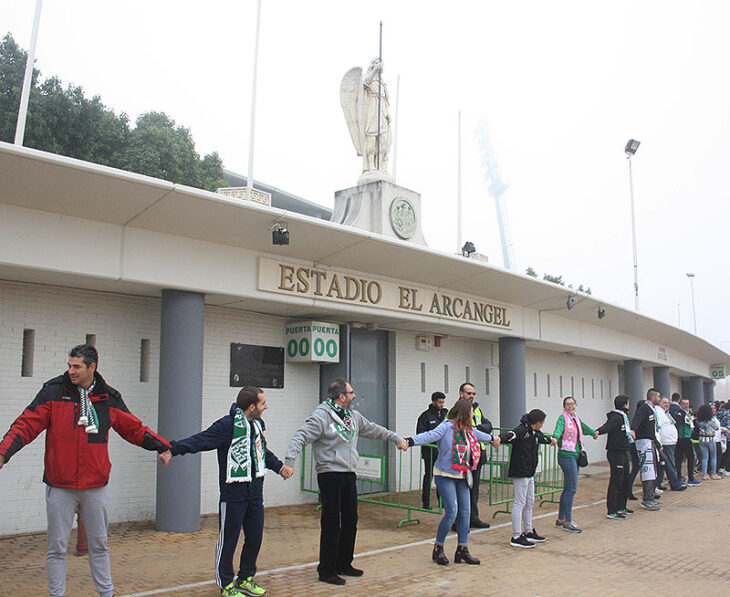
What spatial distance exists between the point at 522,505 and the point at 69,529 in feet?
17.3

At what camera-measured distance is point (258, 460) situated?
6082 millimetres

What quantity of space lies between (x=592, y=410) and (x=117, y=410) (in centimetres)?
1757

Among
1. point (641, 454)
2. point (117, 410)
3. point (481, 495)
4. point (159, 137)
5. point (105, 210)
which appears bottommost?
point (481, 495)

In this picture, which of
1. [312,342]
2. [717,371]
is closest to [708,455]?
[312,342]

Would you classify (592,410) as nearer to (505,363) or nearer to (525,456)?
(505,363)

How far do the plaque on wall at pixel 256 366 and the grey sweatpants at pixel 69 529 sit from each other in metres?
5.41

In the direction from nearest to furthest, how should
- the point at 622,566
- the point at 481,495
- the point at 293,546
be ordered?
the point at 622,566 → the point at 293,546 → the point at 481,495

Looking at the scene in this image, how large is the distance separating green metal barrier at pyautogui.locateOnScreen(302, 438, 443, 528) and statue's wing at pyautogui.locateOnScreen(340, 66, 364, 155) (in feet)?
19.7

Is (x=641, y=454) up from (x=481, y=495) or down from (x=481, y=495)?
up

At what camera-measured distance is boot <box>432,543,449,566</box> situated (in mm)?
7379

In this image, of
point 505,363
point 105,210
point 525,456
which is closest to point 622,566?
point 525,456

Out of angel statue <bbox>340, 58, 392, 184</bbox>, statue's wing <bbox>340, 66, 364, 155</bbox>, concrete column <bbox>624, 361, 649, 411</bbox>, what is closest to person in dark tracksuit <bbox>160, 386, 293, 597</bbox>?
angel statue <bbox>340, 58, 392, 184</bbox>

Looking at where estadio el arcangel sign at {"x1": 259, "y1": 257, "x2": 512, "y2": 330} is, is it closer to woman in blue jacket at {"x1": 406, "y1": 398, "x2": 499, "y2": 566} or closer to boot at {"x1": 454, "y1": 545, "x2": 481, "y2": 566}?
woman in blue jacket at {"x1": 406, "y1": 398, "x2": 499, "y2": 566}

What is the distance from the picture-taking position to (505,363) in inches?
603
